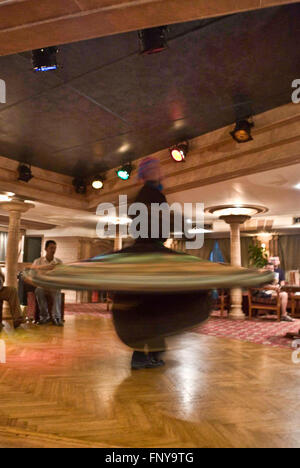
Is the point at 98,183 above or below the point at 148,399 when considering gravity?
above

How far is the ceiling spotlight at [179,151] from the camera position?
17.4ft

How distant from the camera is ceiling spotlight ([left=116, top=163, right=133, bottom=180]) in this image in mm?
6234

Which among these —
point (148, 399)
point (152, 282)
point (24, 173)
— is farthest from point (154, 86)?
point (24, 173)

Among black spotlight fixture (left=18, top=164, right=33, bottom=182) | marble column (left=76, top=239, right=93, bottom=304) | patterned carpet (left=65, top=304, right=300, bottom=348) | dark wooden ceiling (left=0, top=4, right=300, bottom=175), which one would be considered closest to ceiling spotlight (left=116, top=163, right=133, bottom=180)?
dark wooden ceiling (left=0, top=4, right=300, bottom=175)

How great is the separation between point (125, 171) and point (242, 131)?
2.45m

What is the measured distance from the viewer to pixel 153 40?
2762 mm

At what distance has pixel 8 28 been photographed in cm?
211

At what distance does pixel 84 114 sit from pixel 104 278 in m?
3.22

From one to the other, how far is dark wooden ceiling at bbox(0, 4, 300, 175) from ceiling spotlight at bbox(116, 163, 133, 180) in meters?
0.51

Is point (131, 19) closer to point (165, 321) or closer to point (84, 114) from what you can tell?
point (165, 321)

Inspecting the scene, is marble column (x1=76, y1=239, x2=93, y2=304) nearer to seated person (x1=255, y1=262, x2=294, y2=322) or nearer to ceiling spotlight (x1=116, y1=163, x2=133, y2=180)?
seated person (x1=255, y1=262, x2=294, y2=322)

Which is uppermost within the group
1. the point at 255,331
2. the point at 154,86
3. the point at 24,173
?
the point at 154,86

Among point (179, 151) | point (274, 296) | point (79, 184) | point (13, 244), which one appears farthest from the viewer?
point (274, 296)

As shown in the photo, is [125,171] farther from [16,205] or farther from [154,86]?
[16,205]
